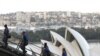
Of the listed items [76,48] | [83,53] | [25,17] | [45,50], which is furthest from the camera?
[25,17]

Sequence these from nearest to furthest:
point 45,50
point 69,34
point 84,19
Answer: point 45,50
point 69,34
point 84,19

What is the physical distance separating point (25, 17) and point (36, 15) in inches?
379

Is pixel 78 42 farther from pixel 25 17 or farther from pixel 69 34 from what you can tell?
pixel 25 17

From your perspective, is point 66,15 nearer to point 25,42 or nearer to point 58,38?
point 58,38

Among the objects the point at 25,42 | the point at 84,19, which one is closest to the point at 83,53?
the point at 25,42

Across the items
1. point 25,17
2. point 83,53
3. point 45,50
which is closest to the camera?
point 45,50

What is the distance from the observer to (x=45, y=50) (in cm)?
1166

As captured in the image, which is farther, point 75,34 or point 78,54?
point 75,34

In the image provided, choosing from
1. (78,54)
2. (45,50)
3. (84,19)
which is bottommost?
(84,19)

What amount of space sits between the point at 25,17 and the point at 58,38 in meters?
109

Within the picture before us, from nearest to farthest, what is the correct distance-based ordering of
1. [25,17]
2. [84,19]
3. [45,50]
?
[45,50], [25,17], [84,19]

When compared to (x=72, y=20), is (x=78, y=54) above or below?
above

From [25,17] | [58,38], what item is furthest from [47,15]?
[58,38]

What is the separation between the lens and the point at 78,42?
88.1ft
